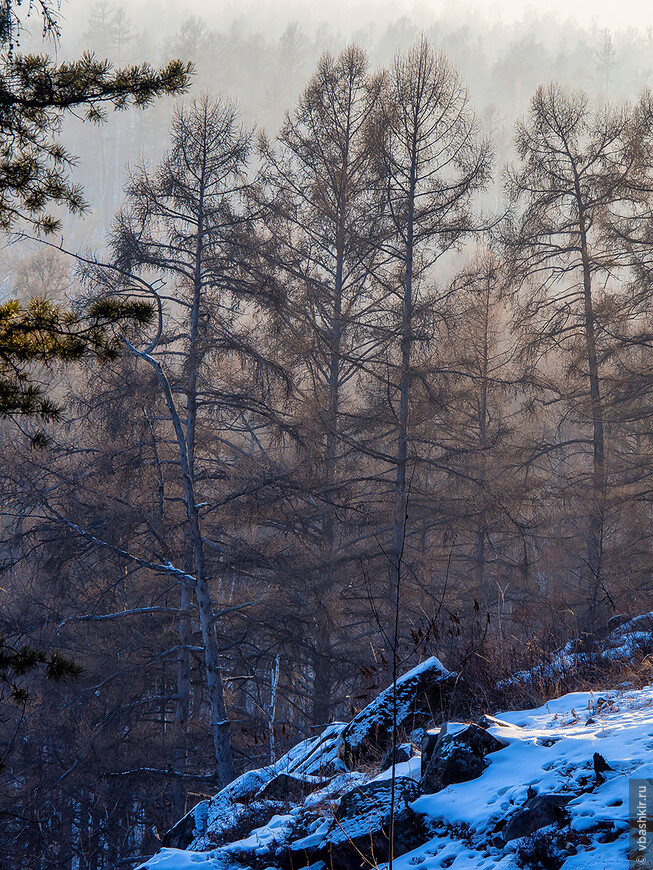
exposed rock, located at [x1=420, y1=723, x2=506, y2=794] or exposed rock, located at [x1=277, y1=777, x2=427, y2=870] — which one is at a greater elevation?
exposed rock, located at [x1=420, y1=723, x2=506, y2=794]

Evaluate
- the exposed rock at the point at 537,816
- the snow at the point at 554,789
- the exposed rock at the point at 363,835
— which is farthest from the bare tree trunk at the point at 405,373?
the exposed rock at the point at 537,816

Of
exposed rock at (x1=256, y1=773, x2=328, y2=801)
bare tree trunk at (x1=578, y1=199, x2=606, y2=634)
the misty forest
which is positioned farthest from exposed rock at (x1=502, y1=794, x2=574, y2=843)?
bare tree trunk at (x1=578, y1=199, x2=606, y2=634)

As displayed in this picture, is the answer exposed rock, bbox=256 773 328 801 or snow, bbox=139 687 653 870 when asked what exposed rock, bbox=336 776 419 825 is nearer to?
snow, bbox=139 687 653 870

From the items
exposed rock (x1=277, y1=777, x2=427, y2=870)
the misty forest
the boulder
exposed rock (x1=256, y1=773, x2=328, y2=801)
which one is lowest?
exposed rock (x1=256, y1=773, x2=328, y2=801)

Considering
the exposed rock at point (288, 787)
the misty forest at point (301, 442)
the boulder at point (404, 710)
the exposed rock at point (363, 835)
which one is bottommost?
the exposed rock at point (288, 787)

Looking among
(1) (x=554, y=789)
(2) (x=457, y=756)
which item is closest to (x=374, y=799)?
(2) (x=457, y=756)

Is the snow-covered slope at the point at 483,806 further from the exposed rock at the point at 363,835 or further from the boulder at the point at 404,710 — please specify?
the boulder at the point at 404,710

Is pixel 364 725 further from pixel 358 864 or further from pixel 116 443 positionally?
Result: pixel 116 443

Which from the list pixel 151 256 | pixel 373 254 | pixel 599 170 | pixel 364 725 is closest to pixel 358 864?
pixel 364 725

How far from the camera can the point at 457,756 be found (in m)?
4.29

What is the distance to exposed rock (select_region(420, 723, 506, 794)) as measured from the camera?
13.9ft

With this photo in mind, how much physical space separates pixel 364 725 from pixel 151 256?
8816mm

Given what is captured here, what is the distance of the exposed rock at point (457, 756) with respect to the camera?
13.9 feet

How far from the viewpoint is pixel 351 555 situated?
1344 cm
